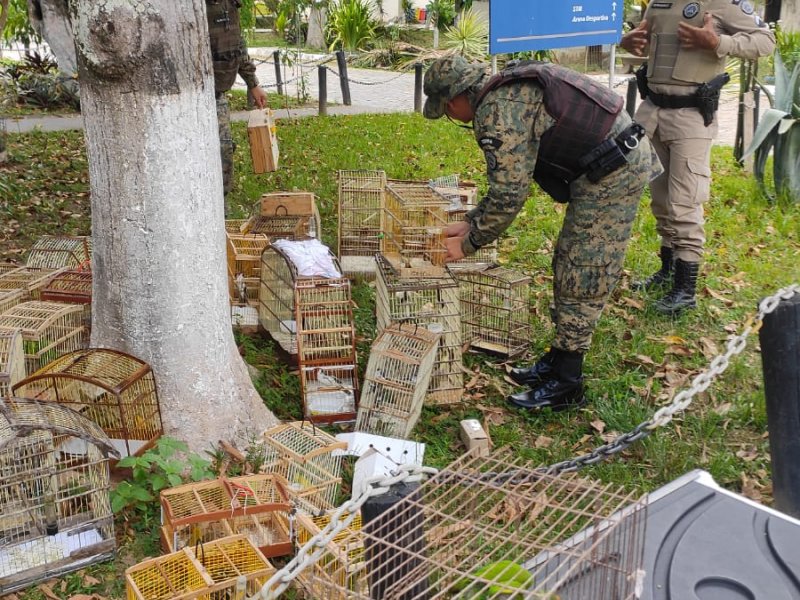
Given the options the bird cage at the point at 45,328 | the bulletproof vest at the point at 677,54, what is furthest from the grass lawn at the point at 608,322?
the bulletproof vest at the point at 677,54

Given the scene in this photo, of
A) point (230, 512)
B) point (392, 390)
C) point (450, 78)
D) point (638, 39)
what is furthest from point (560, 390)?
point (638, 39)

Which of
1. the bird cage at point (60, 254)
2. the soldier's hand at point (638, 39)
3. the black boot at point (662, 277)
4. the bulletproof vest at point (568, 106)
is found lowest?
the black boot at point (662, 277)

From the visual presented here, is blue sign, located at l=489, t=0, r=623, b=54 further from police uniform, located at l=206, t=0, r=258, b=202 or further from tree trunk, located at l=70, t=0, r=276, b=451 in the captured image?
tree trunk, located at l=70, t=0, r=276, b=451

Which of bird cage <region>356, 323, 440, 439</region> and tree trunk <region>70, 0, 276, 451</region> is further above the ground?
tree trunk <region>70, 0, 276, 451</region>

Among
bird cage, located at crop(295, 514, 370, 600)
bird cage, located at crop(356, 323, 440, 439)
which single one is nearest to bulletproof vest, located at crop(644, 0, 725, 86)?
bird cage, located at crop(356, 323, 440, 439)

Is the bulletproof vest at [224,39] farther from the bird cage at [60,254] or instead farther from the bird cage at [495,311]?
the bird cage at [495,311]

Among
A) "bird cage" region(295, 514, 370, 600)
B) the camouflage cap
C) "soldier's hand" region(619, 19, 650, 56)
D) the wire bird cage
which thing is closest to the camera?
the wire bird cage

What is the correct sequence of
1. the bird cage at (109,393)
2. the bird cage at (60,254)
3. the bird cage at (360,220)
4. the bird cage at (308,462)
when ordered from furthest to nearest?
the bird cage at (360,220), the bird cage at (60,254), the bird cage at (109,393), the bird cage at (308,462)

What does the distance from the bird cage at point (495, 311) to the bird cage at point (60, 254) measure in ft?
8.22

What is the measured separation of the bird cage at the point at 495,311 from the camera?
5238mm

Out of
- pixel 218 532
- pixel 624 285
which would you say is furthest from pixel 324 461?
pixel 624 285

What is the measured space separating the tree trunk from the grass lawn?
2.38 ft

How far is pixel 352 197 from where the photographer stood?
6.24m

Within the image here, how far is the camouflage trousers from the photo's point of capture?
4.27 m
